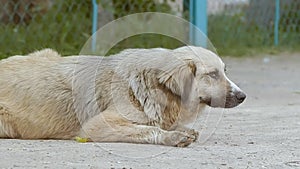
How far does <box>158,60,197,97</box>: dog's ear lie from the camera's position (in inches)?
209

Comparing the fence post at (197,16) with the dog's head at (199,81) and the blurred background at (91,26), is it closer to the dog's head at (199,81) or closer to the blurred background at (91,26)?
the blurred background at (91,26)

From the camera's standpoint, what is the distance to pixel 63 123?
5.47 meters

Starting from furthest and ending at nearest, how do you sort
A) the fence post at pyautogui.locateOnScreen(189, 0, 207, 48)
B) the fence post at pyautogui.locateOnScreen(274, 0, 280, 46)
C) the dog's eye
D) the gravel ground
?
1. the fence post at pyautogui.locateOnScreen(274, 0, 280, 46)
2. the fence post at pyautogui.locateOnScreen(189, 0, 207, 48)
3. the dog's eye
4. the gravel ground

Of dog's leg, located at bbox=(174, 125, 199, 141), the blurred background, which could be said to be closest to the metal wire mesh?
the blurred background

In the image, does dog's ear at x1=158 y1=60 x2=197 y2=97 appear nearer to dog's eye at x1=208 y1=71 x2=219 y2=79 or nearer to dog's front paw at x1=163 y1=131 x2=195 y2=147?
dog's eye at x1=208 y1=71 x2=219 y2=79

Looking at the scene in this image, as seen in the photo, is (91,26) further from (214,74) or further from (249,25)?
(214,74)

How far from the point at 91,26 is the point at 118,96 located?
5531 mm

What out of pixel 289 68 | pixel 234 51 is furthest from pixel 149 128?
pixel 234 51

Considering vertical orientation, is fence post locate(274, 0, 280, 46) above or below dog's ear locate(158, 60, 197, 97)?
below

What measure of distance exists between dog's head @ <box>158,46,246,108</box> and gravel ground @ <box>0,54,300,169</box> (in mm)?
317

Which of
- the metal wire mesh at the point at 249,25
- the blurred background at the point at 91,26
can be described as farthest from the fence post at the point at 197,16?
the metal wire mesh at the point at 249,25

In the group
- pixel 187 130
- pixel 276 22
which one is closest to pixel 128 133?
pixel 187 130

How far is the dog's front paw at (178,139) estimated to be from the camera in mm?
5098

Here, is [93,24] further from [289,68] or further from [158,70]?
[158,70]
